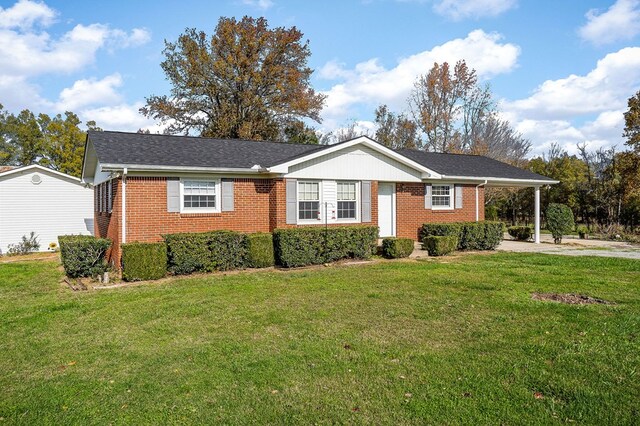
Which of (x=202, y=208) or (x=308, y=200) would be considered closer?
(x=202, y=208)

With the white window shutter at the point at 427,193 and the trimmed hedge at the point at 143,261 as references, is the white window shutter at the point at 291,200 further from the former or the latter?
the white window shutter at the point at 427,193

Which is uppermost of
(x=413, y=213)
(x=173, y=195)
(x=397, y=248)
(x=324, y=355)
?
→ (x=173, y=195)

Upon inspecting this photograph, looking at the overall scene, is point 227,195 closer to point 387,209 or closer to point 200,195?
point 200,195

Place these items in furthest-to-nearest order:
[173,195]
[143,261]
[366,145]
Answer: [366,145] < [173,195] < [143,261]

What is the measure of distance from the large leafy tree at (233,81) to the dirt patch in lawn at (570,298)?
23853mm

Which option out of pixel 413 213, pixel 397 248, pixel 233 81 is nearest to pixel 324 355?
pixel 397 248

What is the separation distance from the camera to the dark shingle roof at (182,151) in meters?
12.4

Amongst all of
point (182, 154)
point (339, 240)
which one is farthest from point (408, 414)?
point (182, 154)

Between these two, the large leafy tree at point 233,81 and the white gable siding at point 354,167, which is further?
the large leafy tree at point 233,81

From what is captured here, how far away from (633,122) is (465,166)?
9.29 meters

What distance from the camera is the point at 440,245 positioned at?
14.1 m

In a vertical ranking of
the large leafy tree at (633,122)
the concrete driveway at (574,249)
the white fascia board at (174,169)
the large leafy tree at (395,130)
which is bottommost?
the concrete driveway at (574,249)

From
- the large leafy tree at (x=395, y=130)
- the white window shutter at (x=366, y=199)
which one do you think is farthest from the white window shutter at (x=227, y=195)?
the large leafy tree at (x=395, y=130)

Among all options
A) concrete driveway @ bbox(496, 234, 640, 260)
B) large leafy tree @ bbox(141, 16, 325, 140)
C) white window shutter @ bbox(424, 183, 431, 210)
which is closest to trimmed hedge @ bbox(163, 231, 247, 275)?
white window shutter @ bbox(424, 183, 431, 210)
